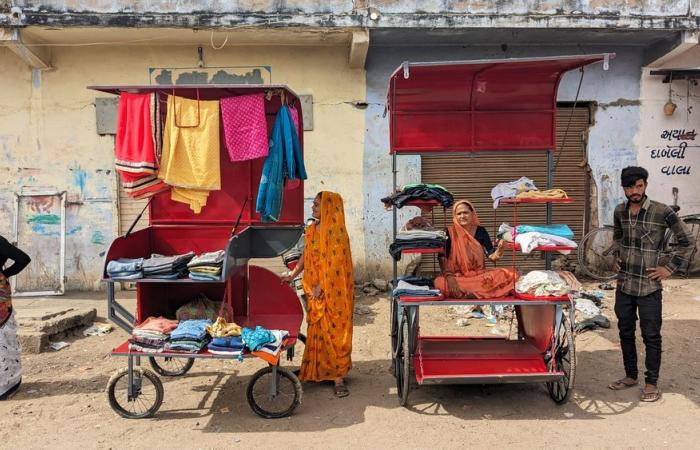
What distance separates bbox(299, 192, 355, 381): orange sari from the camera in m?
4.77

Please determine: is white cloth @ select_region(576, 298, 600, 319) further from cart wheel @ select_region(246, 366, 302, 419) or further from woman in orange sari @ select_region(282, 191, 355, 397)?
cart wheel @ select_region(246, 366, 302, 419)

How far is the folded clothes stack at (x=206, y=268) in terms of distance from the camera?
4173mm

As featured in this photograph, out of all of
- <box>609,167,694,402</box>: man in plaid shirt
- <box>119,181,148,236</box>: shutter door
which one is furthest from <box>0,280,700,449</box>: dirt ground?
<box>119,181,148,236</box>: shutter door

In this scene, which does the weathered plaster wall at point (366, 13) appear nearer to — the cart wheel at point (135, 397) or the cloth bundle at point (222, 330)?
the cloth bundle at point (222, 330)

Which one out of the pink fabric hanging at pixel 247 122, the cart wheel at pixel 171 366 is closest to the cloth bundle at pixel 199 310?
the cart wheel at pixel 171 366

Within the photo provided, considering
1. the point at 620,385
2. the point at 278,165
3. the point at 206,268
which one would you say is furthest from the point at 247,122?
the point at 620,385

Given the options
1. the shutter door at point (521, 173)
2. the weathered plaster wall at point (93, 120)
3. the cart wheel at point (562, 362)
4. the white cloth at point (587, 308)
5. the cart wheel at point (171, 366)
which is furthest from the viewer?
the shutter door at point (521, 173)

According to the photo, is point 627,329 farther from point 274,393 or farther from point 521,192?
point 274,393

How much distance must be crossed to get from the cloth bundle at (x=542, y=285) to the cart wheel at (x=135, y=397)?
118 inches

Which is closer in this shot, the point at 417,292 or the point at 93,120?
the point at 417,292

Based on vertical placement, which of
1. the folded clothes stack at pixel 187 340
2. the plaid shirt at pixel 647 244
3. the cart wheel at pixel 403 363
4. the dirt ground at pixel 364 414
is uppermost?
the plaid shirt at pixel 647 244

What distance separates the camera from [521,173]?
9133 mm

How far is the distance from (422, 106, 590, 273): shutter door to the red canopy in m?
3.67

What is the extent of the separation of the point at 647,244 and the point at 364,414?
2690 mm
